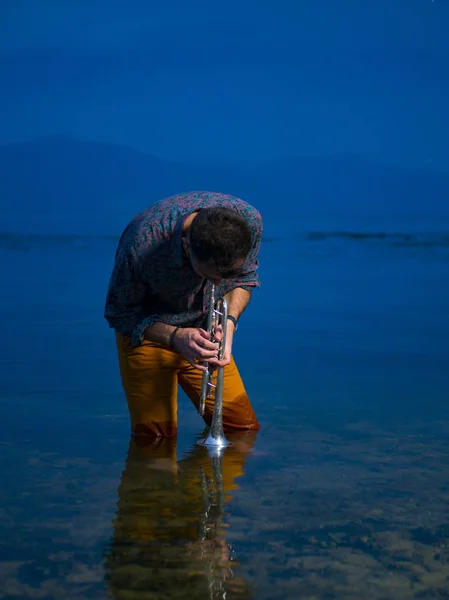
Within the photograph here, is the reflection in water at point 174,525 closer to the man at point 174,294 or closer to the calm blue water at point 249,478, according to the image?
the calm blue water at point 249,478

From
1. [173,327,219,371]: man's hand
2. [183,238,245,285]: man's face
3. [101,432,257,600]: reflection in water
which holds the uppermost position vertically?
[183,238,245,285]: man's face

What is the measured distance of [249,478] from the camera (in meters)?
3.39

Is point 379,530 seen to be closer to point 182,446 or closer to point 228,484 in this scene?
point 228,484

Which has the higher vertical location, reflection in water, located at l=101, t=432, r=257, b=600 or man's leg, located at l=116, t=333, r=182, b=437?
man's leg, located at l=116, t=333, r=182, b=437

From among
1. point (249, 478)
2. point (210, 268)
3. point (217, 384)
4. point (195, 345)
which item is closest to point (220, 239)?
point (210, 268)

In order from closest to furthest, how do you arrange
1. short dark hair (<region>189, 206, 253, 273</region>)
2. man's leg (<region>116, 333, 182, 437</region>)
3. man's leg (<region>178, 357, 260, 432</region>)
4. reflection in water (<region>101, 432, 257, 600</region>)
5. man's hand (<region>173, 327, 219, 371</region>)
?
reflection in water (<region>101, 432, 257, 600</region>)
short dark hair (<region>189, 206, 253, 273</region>)
man's hand (<region>173, 327, 219, 371</region>)
man's leg (<region>116, 333, 182, 437</region>)
man's leg (<region>178, 357, 260, 432</region>)

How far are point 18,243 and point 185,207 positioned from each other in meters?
15.3

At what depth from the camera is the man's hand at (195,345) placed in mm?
3320

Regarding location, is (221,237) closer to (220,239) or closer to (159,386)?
(220,239)

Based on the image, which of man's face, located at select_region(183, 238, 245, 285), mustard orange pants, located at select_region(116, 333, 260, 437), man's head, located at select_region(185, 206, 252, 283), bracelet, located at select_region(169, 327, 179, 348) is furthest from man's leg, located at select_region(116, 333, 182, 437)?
man's head, located at select_region(185, 206, 252, 283)

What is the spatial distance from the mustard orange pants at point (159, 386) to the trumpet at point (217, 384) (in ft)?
0.30

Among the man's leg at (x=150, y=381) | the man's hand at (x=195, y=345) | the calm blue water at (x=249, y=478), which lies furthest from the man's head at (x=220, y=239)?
the calm blue water at (x=249, y=478)

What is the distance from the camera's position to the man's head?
288 centimetres

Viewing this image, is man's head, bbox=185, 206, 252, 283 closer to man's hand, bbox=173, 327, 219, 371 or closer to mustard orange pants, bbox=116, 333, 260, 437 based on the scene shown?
man's hand, bbox=173, 327, 219, 371
